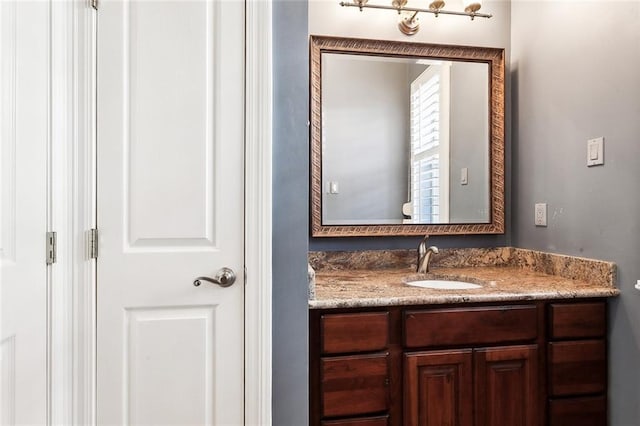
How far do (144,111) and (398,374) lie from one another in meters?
1.23

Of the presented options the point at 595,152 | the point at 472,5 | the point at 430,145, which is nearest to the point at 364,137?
the point at 430,145

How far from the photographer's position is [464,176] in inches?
84.7

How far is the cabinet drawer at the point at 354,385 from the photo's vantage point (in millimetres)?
1398

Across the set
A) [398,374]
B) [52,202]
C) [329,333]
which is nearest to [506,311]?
[398,374]

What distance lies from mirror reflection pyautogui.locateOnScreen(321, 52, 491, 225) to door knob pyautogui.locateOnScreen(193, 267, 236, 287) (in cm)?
82

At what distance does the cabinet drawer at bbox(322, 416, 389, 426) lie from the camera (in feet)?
4.60

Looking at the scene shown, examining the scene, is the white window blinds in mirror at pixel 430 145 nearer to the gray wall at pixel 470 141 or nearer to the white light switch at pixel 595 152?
the gray wall at pixel 470 141

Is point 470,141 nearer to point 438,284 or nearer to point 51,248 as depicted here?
point 438,284

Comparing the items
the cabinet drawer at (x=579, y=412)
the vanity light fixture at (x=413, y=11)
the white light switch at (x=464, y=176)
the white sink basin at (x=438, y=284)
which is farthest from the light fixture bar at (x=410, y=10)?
the cabinet drawer at (x=579, y=412)

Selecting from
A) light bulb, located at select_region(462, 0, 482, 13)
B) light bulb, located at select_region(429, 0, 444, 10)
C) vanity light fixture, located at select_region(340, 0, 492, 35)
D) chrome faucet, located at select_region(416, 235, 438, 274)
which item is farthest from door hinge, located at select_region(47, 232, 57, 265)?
light bulb, located at select_region(462, 0, 482, 13)

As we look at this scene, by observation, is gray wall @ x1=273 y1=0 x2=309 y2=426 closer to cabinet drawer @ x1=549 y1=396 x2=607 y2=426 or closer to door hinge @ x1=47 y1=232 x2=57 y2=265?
door hinge @ x1=47 y1=232 x2=57 y2=265

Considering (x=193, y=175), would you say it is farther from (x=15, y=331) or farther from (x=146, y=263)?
(x=15, y=331)

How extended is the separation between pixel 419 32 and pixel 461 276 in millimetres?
1265

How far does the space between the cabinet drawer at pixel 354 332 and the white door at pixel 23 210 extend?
855mm
